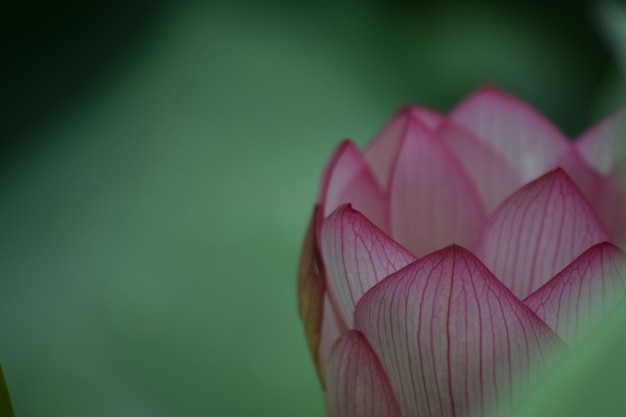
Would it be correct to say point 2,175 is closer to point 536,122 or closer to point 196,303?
point 196,303

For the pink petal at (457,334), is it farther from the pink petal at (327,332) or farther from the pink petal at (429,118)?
the pink petal at (429,118)

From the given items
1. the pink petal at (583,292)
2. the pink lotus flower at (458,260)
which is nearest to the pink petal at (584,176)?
the pink lotus flower at (458,260)

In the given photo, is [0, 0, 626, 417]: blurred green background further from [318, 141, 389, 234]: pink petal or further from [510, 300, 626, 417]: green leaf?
[510, 300, 626, 417]: green leaf

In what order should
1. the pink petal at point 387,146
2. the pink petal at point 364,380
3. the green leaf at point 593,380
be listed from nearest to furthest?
the green leaf at point 593,380 < the pink petal at point 364,380 < the pink petal at point 387,146

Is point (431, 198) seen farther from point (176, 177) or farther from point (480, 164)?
point (176, 177)

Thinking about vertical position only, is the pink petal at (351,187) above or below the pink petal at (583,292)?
above

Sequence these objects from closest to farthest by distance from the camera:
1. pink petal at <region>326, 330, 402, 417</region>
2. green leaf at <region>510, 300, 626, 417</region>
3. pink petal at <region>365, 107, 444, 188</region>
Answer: green leaf at <region>510, 300, 626, 417</region> < pink petal at <region>326, 330, 402, 417</region> < pink petal at <region>365, 107, 444, 188</region>

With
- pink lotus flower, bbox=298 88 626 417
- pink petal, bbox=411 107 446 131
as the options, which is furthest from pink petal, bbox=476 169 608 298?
pink petal, bbox=411 107 446 131
